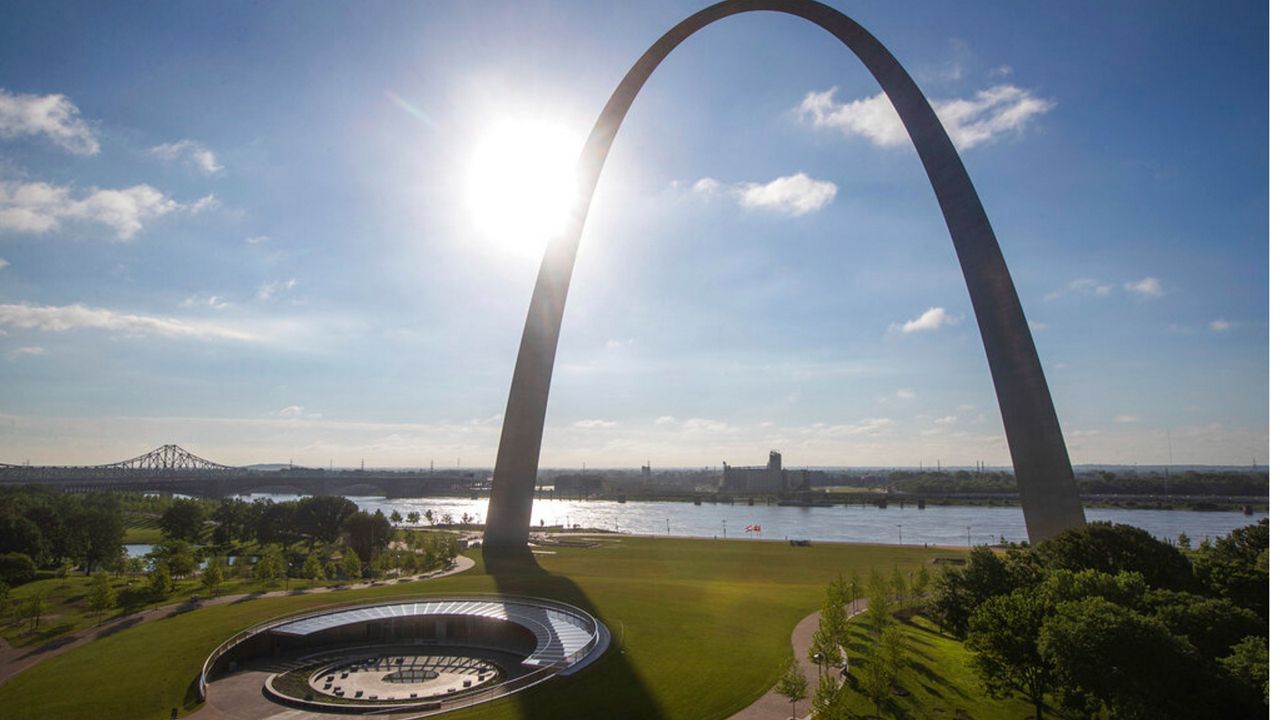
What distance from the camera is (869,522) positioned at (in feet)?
299

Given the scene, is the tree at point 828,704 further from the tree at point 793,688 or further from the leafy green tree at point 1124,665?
the leafy green tree at point 1124,665

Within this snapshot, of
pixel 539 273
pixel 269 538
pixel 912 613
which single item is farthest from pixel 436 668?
pixel 269 538

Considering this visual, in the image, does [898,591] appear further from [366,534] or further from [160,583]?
[366,534]

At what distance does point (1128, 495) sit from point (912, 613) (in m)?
118

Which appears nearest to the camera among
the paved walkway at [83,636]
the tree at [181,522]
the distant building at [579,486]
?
the paved walkway at [83,636]

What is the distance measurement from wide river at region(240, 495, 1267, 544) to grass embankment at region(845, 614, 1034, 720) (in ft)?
145

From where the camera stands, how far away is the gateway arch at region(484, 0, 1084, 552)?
2570 centimetres

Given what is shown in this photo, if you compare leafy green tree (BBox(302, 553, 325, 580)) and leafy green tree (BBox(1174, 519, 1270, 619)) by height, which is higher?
leafy green tree (BBox(1174, 519, 1270, 619))

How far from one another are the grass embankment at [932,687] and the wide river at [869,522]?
44166mm

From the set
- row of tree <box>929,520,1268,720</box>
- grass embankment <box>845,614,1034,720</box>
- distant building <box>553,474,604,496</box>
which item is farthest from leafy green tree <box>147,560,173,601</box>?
distant building <box>553,474,604,496</box>

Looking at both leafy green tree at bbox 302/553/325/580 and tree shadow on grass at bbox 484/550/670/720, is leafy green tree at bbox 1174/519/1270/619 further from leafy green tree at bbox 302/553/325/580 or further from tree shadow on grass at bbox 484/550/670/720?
leafy green tree at bbox 302/553/325/580

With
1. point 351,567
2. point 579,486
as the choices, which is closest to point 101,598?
point 351,567

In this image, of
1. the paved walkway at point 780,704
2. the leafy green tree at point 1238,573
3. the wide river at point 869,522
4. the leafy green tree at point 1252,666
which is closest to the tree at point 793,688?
the paved walkway at point 780,704

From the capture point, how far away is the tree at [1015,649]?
15328mm
